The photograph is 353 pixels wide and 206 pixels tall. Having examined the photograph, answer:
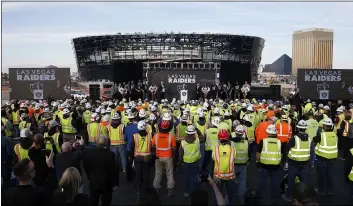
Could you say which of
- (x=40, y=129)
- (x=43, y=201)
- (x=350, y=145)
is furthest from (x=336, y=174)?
(x=43, y=201)

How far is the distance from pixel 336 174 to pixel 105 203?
6758mm

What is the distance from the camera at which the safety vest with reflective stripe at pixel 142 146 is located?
845cm

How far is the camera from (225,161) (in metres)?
7.14

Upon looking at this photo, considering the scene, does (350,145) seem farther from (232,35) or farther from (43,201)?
(232,35)

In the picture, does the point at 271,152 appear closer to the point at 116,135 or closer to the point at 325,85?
the point at 116,135

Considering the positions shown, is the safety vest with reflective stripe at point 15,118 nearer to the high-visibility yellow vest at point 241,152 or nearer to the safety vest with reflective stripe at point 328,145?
the high-visibility yellow vest at point 241,152

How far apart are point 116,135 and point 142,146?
1765mm

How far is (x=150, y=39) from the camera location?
63.2 m

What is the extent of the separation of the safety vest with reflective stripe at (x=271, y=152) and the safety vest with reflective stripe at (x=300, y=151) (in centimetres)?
33

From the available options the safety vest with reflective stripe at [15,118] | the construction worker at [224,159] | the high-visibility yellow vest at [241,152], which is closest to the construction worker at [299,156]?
the high-visibility yellow vest at [241,152]

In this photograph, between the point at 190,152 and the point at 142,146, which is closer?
the point at 190,152

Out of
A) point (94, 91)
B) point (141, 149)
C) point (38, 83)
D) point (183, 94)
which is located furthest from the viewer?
point (183, 94)

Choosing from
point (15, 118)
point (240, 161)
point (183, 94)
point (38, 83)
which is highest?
point (38, 83)

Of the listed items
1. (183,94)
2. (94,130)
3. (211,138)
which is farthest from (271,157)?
(183,94)
